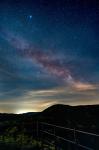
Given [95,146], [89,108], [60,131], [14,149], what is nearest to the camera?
[14,149]

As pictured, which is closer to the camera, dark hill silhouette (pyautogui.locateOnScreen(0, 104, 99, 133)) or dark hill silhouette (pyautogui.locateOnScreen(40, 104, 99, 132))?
dark hill silhouette (pyautogui.locateOnScreen(0, 104, 99, 133))

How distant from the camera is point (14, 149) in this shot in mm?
15414

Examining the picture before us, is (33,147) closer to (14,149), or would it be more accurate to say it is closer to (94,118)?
(14,149)

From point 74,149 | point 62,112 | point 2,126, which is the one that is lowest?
point 74,149

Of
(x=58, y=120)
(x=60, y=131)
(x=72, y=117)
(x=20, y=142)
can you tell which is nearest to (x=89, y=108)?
(x=72, y=117)

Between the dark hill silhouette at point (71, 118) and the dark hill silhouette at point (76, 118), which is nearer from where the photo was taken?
the dark hill silhouette at point (71, 118)

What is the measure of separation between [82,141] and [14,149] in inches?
775

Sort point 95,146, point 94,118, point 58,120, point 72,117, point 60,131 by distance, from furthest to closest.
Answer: point 94,118, point 72,117, point 58,120, point 95,146, point 60,131

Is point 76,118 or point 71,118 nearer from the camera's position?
point 71,118

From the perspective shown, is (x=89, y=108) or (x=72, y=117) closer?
(x=72, y=117)

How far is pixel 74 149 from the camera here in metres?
28.4

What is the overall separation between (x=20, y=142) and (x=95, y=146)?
16604 millimetres

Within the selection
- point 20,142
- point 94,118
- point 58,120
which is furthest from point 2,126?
point 94,118

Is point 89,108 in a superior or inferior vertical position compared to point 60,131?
superior
